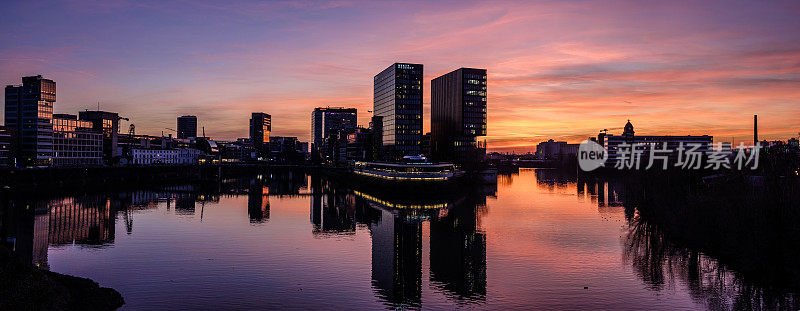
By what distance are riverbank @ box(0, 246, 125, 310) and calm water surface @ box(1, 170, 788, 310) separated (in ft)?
5.25

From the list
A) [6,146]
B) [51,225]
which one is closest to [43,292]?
[51,225]

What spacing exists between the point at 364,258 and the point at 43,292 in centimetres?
2674

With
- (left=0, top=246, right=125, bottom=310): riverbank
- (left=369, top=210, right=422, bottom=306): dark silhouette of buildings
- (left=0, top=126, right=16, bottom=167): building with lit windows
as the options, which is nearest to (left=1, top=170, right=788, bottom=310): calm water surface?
(left=369, top=210, right=422, bottom=306): dark silhouette of buildings

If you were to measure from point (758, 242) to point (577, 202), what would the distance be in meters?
68.0

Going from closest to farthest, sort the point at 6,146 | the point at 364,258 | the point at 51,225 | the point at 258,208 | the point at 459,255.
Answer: the point at 364,258, the point at 459,255, the point at 51,225, the point at 258,208, the point at 6,146

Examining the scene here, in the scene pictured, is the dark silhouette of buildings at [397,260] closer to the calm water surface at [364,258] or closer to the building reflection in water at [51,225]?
the calm water surface at [364,258]

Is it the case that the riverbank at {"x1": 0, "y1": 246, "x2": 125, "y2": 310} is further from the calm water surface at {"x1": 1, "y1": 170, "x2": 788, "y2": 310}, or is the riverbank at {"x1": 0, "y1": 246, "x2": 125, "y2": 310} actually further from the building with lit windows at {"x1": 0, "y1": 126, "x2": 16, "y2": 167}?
the building with lit windows at {"x1": 0, "y1": 126, "x2": 16, "y2": 167}

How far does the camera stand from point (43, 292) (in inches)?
1220

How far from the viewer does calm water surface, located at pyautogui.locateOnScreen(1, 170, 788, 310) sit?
1439 inches

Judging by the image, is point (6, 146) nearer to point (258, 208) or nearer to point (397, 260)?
point (258, 208)

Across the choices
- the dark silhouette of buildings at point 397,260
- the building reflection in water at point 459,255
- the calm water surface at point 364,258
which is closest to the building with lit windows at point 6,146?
the calm water surface at point 364,258

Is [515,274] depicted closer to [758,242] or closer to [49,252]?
[758,242]

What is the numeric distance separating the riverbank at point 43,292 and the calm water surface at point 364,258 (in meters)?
1.60

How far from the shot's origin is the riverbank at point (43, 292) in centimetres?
2864
